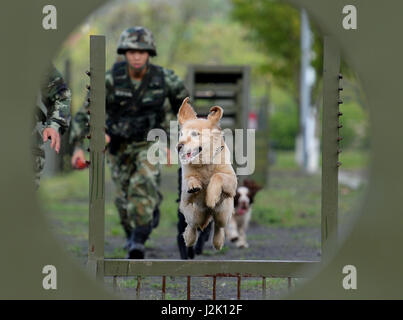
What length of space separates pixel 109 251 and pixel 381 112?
3630mm

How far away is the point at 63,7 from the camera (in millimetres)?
6215

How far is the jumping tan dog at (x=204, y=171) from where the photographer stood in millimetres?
5035

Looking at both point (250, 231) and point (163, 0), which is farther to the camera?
point (163, 0)

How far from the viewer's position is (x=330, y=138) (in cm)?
569

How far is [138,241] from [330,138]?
8.99ft

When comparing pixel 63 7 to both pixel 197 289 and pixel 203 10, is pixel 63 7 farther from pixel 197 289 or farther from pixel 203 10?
pixel 203 10

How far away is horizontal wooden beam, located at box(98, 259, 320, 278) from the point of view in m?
5.62

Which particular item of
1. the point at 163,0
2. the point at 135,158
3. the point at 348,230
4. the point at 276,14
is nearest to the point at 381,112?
the point at 348,230

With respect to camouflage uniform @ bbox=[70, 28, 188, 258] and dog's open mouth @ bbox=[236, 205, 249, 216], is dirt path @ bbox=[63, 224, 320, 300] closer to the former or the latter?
dog's open mouth @ bbox=[236, 205, 249, 216]

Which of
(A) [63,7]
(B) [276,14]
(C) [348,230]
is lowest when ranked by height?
(C) [348,230]

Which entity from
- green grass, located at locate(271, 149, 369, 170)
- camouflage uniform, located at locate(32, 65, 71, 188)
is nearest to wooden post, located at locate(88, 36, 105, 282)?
camouflage uniform, located at locate(32, 65, 71, 188)

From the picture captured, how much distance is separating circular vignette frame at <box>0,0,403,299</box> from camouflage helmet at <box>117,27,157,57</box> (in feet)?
3.39

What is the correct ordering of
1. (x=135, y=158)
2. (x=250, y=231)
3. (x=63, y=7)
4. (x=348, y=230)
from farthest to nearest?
(x=250, y=231) < (x=135, y=158) < (x=348, y=230) < (x=63, y=7)

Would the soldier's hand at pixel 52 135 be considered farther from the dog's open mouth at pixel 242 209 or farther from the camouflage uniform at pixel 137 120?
the dog's open mouth at pixel 242 209
